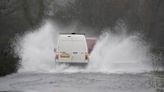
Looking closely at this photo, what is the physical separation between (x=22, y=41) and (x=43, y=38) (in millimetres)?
1667

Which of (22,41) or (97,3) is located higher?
(97,3)

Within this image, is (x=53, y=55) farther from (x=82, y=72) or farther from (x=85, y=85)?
(x=85, y=85)

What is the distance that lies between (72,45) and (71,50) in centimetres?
40

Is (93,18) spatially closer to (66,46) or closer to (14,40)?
(14,40)

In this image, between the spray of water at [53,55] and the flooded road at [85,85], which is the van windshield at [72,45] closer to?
the spray of water at [53,55]

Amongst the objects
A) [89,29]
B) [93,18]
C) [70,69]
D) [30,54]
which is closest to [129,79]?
[70,69]

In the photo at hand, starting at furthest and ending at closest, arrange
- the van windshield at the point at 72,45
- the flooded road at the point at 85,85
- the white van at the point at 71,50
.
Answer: the van windshield at the point at 72,45 → the white van at the point at 71,50 → the flooded road at the point at 85,85

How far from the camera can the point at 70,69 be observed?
118 ft

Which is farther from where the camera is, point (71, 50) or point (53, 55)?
point (53, 55)

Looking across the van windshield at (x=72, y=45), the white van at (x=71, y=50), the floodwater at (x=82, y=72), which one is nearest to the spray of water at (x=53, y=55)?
the floodwater at (x=82, y=72)

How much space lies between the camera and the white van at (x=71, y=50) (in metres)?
36.2

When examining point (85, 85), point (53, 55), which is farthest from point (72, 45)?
point (85, 85)

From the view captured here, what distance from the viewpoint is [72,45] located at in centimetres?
3688

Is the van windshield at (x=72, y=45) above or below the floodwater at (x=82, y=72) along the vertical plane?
Result: above
